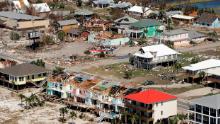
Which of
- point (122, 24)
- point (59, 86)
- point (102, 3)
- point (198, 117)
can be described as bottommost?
point (198, 117)

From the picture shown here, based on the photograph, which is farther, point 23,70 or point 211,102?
point 23,70

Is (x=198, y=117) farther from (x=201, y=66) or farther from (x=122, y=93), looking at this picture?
(x=201, y=66)

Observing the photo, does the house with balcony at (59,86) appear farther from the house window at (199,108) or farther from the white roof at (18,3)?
the white roof at (18,3)

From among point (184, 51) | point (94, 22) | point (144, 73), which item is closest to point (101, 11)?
point (94, 22)

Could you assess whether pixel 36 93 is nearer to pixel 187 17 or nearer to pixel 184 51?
pixel 184 51

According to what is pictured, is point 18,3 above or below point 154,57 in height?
above

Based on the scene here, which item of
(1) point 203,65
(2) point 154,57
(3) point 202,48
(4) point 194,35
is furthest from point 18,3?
(1) point 203,65

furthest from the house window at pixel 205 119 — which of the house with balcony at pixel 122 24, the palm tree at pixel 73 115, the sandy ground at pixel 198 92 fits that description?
the house with balcony at pixel 122 24
